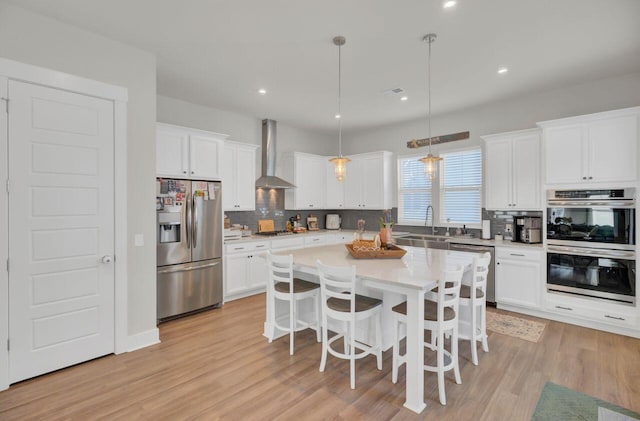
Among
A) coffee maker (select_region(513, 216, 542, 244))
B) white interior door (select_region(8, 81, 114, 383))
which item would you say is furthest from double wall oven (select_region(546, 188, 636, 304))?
white interior door (select_region(8, 81, 114, 383))

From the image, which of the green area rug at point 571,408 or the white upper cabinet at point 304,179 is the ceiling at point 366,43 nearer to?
the white upper cabinet at point 304,179

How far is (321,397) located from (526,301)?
3247 mm

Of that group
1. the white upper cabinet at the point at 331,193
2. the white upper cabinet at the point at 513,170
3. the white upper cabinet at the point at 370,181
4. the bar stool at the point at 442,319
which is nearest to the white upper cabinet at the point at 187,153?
the white upper cabinet at the point at 331,193

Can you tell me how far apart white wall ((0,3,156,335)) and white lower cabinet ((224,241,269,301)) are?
137 cm

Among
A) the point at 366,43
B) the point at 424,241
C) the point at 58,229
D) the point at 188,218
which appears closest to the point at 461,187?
the point at 424,241

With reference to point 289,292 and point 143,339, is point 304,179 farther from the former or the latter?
point 143,339

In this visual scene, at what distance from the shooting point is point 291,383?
8.54 feet

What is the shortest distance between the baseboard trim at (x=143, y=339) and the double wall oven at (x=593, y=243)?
4759 mm

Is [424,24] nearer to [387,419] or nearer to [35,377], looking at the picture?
[387,419]

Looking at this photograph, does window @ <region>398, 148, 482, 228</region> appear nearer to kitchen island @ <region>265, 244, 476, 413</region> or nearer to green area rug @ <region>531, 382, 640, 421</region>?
kitchen island @ <region>265, 244, 476, 413</region>

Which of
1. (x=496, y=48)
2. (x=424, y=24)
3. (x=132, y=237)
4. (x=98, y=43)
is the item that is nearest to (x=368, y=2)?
(x=424, y=24)

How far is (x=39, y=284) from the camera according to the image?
8.80 feet

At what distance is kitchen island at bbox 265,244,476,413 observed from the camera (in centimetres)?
225

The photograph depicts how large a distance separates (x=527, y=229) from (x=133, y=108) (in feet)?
16.8
